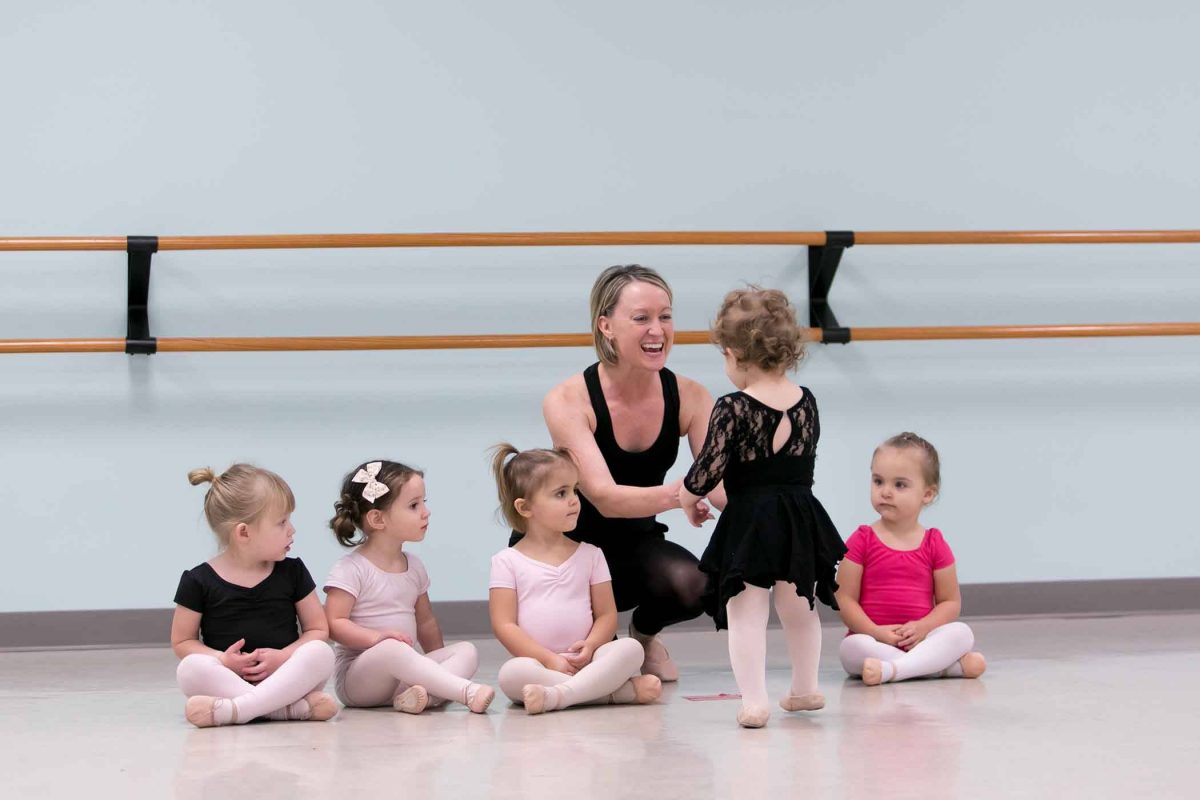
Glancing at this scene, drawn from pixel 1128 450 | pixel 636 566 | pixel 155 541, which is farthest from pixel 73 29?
pixel 1128 450

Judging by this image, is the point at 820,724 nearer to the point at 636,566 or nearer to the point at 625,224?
Answer: the point at 636,566

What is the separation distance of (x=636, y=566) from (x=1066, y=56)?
166 centimetres

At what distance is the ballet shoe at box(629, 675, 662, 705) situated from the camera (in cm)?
222

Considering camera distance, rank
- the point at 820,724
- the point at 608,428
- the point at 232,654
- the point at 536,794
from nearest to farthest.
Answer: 1. the point at 536,794
2. the point at 820,724
3. the point at 232,654
4. the point at 608,428

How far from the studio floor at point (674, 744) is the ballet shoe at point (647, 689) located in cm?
2

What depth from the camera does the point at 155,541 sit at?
2990 millimetres

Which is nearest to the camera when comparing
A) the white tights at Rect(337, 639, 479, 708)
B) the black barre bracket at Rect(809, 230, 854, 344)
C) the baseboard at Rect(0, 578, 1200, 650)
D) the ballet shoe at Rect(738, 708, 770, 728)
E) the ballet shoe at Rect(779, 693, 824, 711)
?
the ballet shoe at Rect(738, 708, 770, 728)

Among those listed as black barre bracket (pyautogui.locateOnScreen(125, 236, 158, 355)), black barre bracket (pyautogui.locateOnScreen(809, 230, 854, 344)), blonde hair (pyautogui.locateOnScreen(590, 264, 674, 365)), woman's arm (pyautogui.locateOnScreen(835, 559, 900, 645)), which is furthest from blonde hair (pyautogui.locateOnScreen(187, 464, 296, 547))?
black barre bracket (pyautogui.locateOnScreen(809, 230, 854, 344))

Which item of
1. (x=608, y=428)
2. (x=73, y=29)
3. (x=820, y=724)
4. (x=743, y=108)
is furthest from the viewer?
(x=743, y=108)

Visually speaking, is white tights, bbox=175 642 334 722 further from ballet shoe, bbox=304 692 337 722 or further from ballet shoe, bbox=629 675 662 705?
ballet shoe, bbox=629 675 662 705

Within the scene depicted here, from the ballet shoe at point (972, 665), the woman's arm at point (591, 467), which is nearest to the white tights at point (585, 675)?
the woman's arm at point (591, 467)

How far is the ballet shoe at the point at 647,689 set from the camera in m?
2.22

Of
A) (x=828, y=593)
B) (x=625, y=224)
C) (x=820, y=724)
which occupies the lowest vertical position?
(x=820, y=724)

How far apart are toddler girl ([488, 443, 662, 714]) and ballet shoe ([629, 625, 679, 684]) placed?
0.17 metres
